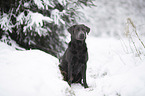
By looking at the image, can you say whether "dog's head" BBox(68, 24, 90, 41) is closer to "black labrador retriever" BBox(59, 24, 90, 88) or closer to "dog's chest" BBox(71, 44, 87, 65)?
"black labrador retriever" BBox(59, 24, 90, 88)

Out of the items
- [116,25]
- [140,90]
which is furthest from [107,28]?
[140,90]

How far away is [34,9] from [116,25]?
17.8m

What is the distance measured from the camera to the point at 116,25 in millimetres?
18766

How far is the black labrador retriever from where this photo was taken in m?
2.51

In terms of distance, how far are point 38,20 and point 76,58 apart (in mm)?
1611

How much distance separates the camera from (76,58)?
251cm

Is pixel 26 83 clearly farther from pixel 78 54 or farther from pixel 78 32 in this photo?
pixel 78 32

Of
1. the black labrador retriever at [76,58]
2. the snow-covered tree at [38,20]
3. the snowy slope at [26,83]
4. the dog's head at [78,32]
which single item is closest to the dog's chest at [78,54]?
the black labrador retriever at [76,58]

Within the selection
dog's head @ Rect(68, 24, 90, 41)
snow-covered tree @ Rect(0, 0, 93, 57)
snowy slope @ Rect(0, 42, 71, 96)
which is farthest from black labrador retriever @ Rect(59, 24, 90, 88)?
snow-covered tree @ Rect(0, 0, 93, 57)

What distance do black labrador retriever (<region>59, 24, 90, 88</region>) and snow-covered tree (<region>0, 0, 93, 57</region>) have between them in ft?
3.56

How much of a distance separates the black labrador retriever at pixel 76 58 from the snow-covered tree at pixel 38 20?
1.09 meters

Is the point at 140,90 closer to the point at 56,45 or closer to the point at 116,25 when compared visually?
the point at 56,45

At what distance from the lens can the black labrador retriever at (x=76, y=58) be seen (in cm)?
251

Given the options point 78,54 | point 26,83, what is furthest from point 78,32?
point 26,83
